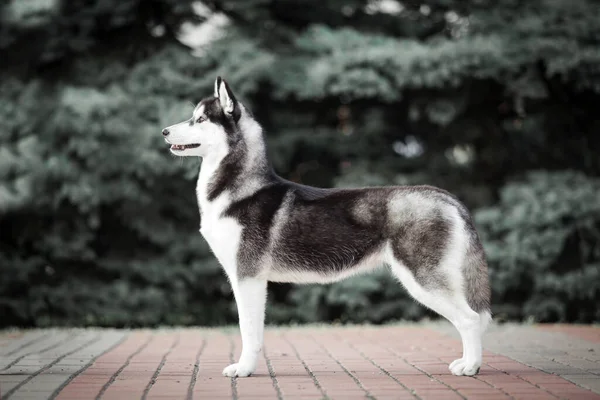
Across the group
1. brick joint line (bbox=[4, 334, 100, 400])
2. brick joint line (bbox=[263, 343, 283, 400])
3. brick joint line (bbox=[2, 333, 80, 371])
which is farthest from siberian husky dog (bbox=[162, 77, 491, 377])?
brick joint line (bbox=[2, 333, 80, 371])

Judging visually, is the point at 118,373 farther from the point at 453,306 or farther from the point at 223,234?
the point at 453,306

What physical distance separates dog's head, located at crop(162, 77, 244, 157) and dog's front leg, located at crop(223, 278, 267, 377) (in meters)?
0.97

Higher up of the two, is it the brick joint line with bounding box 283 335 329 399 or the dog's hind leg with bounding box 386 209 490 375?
the dog's hind leg with bounding box 386 209 490 375

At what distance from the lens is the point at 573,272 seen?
1066 centimetres

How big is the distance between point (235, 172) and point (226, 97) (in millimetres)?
532

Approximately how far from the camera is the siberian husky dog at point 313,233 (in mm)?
5246

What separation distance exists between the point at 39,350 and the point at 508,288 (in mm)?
6778

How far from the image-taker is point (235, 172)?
5578 millimetres

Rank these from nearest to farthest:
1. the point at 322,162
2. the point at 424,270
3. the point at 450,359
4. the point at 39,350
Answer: the point at 424,270 → the point at 450,359 → the point at 39,350 → the point at 322,162

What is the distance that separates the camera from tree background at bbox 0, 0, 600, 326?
10766 mm

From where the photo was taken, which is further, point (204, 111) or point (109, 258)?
point (109, 258)

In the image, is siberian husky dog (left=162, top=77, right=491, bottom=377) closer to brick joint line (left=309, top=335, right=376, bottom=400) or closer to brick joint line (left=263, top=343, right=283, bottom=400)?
brick joint line (left=263, top=343, right=283, bottom=400)

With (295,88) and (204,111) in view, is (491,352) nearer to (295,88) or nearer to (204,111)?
(204,111)

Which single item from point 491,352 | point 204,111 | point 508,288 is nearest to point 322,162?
point 508,288
